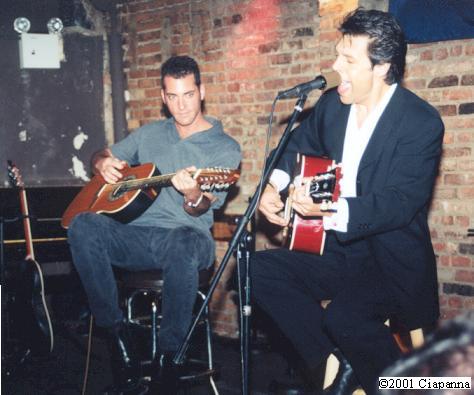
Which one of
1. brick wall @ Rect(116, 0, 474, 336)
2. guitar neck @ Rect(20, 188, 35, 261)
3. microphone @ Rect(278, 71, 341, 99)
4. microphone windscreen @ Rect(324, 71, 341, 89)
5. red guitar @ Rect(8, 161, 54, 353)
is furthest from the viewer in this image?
guitar neck @ Rect(20, 188, 35, 261)

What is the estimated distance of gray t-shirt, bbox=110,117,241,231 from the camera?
3.16 m

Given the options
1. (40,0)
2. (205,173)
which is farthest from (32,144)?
(205,173)

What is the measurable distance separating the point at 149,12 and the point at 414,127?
293 centimetres

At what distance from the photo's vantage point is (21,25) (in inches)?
183

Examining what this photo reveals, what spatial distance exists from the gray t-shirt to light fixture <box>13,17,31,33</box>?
1840 mm

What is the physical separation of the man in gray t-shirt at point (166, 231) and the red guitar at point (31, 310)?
2.70 ft

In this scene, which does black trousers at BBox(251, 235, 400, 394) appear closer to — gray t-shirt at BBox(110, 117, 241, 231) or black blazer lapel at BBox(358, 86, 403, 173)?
black blazer lapel at BBox(358, 86, 403, 173)

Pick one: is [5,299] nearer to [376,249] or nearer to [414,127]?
[376,249]

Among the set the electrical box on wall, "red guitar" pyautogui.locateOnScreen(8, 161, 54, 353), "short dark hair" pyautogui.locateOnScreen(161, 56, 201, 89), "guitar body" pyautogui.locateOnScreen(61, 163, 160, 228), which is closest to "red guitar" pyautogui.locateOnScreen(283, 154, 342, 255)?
"guitar body" pyautogui.locateOnScreen(61, 163, 160, 228)

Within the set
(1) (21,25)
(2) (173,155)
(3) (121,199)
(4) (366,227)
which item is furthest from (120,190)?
(1) (21,25)

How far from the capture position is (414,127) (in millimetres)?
2400

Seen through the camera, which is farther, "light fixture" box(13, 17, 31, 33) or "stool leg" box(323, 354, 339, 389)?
"light fixture" box(13, 17, 31, 33)

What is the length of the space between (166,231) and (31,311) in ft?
4.04

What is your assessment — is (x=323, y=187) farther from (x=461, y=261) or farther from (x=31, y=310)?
(x=31, y=310)
